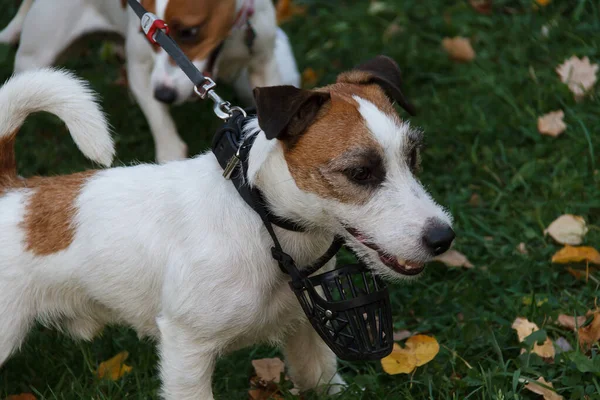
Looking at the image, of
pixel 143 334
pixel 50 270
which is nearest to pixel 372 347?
pixel 143 334

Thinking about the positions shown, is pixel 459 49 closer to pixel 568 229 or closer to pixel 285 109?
pixel 568 229

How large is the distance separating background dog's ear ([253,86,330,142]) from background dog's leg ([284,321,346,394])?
3.11 ft

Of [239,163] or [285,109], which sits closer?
[285,109]

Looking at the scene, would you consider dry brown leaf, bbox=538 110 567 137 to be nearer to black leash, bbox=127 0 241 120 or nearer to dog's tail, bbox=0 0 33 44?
black leash, bbox=127 0 241 120

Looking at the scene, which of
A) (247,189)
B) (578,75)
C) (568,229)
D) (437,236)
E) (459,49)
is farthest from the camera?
(459,49)

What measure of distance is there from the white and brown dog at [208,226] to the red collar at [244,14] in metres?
1.84

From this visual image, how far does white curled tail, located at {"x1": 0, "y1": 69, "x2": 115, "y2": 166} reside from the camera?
3232mm

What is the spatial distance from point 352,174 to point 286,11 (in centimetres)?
442

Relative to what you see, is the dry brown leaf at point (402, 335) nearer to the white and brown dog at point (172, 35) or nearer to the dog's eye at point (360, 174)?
the dog's eye at point (360, 174)

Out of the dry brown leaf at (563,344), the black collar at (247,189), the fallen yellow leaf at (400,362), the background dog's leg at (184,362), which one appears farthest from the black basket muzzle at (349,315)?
the dry brown leaf at (563,344)

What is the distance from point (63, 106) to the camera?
3281mm

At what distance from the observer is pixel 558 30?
561cm

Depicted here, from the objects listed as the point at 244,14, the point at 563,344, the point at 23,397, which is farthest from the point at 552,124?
the point at 23,397

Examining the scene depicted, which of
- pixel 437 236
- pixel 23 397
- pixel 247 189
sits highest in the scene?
pixel 247 189
